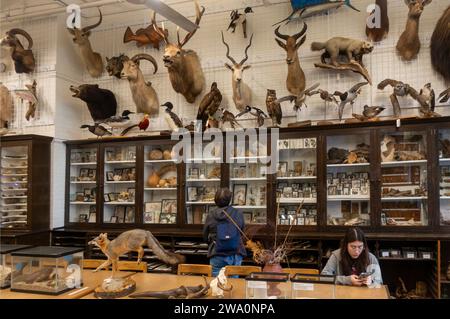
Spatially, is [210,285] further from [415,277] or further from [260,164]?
[415,277]

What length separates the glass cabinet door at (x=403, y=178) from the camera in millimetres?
Result: 4391

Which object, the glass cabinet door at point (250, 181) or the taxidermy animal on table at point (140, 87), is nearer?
the glass cabinet door at point (250, 181)

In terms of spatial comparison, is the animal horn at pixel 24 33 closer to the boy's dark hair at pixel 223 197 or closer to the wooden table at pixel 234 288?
the boy's dark hair at pixel 223 197

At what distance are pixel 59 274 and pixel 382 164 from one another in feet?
11.4

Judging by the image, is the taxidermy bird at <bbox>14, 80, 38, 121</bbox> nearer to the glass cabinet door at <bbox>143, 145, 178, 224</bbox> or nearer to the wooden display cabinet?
the wooden display cabinet

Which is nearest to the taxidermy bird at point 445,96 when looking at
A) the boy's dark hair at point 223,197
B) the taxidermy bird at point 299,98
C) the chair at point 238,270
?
the taxidermy bird at point 299,98

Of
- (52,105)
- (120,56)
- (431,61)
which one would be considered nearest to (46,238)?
(52,105)

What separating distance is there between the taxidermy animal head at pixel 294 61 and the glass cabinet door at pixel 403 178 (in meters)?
1.26

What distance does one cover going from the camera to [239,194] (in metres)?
5.23

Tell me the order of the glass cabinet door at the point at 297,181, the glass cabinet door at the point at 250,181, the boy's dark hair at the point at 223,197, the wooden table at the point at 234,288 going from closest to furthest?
the wooden table at the point at 234,288, the boy's dark hair at the point at 223,197, the glass cabinet door at the point at 297,181, the glass cabinet door at the point at 250,181

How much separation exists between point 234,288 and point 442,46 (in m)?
3.67

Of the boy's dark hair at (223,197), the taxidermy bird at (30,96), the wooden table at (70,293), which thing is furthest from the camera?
the taxidermy bird at (30,96)

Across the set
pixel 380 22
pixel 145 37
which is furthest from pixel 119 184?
pixel 380 22

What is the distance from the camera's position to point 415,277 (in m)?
4.63
